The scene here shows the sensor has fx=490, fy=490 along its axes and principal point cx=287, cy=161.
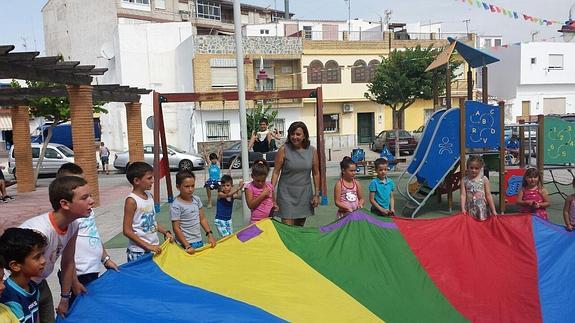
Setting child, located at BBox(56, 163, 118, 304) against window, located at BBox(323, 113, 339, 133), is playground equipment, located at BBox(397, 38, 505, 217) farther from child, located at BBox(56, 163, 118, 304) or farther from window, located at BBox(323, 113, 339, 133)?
window, located at BBox(323, 113, 339, 133)

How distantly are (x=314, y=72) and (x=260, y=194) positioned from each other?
26.7m

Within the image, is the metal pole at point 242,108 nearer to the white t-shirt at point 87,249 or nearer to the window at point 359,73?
the white t-shirt at point 87,249

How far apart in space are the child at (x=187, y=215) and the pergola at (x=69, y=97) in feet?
17.2

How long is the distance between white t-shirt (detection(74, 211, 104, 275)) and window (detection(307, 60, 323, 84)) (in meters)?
28.2

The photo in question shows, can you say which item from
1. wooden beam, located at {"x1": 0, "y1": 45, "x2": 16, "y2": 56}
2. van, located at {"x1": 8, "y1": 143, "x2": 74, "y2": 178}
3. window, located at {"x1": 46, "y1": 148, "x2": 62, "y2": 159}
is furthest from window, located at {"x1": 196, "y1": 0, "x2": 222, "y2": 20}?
wooden beam, located at {"x1": 0, "y1": 45, "x2": 16, "y2": 56}

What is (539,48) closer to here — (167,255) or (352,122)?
(352,122)

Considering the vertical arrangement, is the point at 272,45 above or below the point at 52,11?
below

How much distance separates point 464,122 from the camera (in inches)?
346

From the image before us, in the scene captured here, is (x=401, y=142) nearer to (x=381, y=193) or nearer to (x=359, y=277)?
(x=381, y=193)

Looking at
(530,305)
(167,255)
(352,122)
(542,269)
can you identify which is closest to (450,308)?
(530,305)

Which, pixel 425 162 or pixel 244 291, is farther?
pixel 425 162

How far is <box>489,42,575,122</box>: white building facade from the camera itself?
3650 centimetres

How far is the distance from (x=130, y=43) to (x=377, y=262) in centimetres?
2741

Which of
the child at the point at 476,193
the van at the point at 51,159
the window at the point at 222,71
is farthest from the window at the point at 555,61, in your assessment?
the child at the point at 476,193
